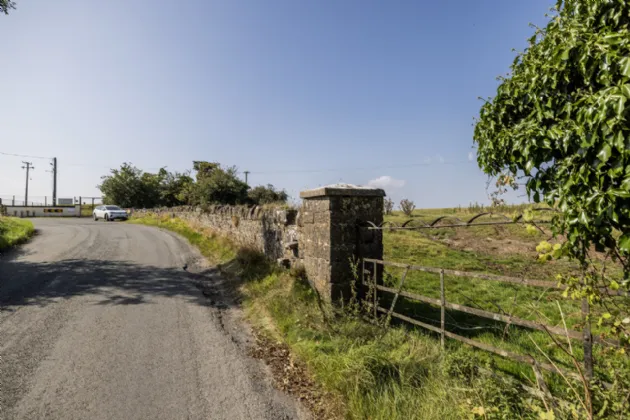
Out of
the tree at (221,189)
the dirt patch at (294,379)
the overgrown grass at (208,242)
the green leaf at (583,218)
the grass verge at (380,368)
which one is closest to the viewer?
the green leaf at (583,218)

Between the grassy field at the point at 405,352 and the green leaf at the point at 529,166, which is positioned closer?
the green leaf at the point at 529,166

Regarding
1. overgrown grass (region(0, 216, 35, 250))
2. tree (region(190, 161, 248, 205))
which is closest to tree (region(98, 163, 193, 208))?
tree (region(190, 161, 248, 205))

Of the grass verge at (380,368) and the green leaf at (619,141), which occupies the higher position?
the green leaf at (619,141)

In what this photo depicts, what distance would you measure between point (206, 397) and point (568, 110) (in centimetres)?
393

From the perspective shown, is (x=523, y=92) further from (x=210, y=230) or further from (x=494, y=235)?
(x=210, y=230)

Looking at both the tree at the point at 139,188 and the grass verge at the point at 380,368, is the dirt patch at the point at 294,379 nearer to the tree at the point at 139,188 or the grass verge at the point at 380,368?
the grass verge at the point at 380,368

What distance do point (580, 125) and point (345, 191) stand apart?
3598 millimetres

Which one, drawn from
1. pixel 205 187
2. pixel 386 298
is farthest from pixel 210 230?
pixel 386 298

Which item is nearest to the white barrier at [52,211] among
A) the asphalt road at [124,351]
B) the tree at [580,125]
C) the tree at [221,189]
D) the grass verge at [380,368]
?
the tree at [221,189]

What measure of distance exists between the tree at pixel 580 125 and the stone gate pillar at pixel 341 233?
286 centimetres

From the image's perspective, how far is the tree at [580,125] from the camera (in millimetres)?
1771

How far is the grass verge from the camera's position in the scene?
2787 mm

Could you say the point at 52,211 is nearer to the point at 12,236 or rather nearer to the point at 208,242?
the point at 12,236

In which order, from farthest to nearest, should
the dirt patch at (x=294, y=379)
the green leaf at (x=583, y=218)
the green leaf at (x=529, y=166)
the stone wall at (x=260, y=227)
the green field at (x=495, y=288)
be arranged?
1. the stone wall at (x=260, y=227)
2. the green field at (x=495, y=288)
3. the dirt patch at (x=294, y=379)
4. the green leaf at (x=529, y=166)
5. the green leaf at (x=583, y=218)
